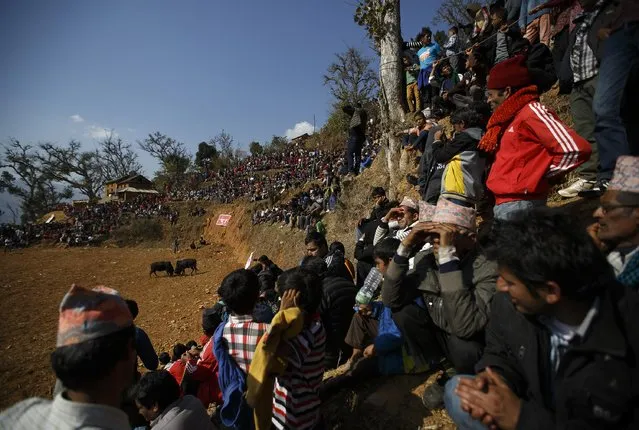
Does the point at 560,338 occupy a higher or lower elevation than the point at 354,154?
lower

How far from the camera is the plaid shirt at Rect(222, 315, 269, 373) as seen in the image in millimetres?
2332

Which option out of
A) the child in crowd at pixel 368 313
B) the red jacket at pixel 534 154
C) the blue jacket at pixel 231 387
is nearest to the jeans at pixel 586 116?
the red jacket at pixel 534 154

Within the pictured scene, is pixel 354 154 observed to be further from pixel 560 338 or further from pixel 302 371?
pixel 560 338

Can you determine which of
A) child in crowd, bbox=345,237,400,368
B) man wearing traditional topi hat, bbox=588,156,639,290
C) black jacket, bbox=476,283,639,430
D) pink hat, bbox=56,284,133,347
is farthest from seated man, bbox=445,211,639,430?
pink hat, bbox=56,284,133,347

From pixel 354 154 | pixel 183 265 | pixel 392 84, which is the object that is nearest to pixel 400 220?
pixel 392 84

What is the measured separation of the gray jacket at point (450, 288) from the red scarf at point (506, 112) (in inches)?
49.8

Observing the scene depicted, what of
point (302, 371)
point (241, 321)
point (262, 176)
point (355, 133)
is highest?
point (262, 176)

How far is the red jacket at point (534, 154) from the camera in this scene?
8.16 feet

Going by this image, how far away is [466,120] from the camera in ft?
11.7

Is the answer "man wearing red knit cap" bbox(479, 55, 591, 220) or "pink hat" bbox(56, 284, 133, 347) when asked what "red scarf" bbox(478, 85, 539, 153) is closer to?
"man wearing red knit cap" bbox(479, 55, 591, 220)

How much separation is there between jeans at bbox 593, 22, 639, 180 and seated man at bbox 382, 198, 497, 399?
1613mm

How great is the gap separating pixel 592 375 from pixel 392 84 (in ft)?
28.2

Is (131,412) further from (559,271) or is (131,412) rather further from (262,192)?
(262,192)

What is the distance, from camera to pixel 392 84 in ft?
28.6
